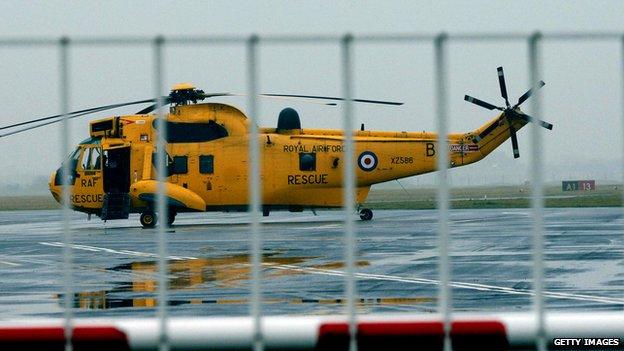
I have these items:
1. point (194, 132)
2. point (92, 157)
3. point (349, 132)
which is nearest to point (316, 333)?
point (349, 132)

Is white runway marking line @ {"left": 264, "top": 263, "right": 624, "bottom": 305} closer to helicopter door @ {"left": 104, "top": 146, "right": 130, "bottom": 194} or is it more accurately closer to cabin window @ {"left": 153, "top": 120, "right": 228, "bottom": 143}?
cabin window @ {"left": 153, "top": 120, "right": 228, "bottom": 143}

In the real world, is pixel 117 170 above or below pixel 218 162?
below

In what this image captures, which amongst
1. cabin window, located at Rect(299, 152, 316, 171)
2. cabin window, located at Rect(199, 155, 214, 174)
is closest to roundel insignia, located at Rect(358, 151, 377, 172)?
cabin window, located at Rect(299, 152, 316, 171)

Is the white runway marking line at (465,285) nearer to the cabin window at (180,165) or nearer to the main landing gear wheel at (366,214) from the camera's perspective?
the cabin window at (180,165)

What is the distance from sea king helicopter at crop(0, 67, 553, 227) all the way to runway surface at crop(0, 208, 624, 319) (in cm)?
284

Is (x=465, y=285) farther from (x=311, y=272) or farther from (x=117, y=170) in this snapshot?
(x=117, y=170)

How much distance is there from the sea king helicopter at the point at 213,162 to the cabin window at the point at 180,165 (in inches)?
1.0

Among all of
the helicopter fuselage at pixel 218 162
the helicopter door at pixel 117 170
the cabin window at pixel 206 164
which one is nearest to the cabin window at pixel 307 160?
the helicopter fuselage at pixel 218 162

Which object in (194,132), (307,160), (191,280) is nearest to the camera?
(191,280)

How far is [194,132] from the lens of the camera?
1035 inches

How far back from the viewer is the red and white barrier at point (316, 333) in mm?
3924

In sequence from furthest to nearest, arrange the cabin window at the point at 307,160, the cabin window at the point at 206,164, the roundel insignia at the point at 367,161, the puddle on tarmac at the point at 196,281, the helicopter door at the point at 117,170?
1. the roundel insignia at the point at 367,161
2. the cabin window at the point at 307,160
3. the cabin window at the point at 206,164
4. the helicopter door at the point at 117,170
5. the puddle on tarmac at the point at 196,281

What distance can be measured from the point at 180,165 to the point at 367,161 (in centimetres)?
471

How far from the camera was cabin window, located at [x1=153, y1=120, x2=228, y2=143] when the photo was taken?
2602 cm
